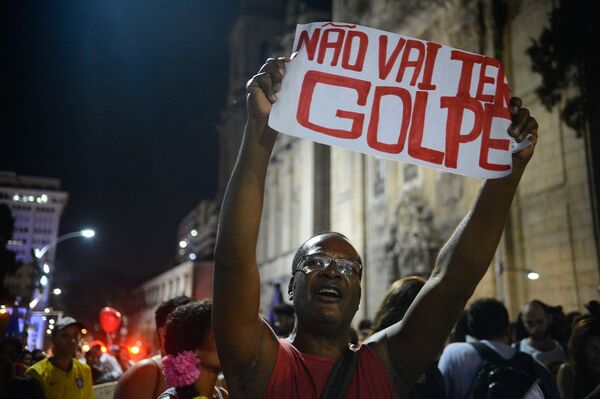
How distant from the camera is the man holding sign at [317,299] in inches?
84.4

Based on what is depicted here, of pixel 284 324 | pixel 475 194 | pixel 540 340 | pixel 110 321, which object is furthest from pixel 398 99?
pixel 475 194

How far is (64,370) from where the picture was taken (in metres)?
5.51

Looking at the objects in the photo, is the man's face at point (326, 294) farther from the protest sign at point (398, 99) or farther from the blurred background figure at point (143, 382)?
the blurred background figure at point (143, 382)

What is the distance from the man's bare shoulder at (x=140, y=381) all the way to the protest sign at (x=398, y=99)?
2.06 m

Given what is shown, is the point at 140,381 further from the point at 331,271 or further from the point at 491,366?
the point at 491,366

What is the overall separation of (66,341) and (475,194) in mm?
16429

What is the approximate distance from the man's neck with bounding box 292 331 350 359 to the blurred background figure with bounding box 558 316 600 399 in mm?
2770

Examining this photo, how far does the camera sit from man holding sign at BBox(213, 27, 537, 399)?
214cm

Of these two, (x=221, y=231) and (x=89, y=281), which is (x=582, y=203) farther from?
(x=89, y=281)

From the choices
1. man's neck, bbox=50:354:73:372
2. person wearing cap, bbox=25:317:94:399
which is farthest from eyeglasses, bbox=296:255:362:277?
man's neck, bbox=50:354:73:372

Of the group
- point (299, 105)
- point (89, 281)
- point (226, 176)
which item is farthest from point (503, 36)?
point (89, 281)

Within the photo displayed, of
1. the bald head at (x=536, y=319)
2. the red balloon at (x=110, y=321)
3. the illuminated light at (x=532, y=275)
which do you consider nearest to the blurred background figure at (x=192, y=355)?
the bald head at (x=536, y=319)

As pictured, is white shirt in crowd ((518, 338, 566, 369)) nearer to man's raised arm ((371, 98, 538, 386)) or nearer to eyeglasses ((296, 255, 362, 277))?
man's raised arm ((371, 98, 538, 386))

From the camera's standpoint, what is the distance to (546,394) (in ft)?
12.9
